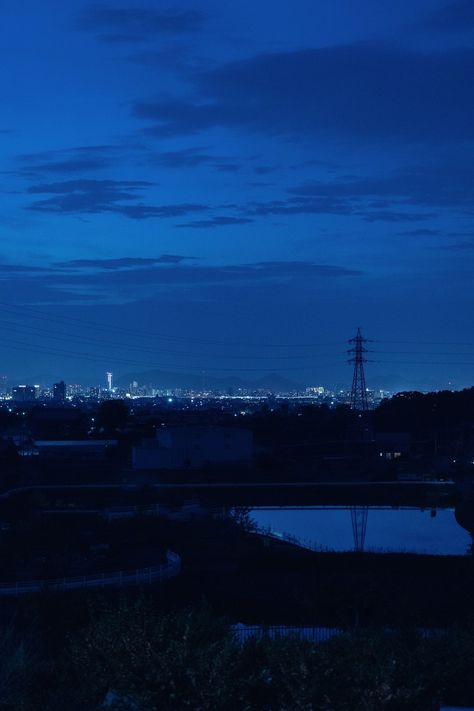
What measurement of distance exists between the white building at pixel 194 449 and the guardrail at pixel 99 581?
32.3ft

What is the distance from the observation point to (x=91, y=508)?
13625 mm

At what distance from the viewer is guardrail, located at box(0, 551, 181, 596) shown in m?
7.64

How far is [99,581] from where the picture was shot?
317 inches

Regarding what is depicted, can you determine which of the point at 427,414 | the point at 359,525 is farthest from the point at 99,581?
the point at 427,414

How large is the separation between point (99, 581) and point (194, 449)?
11.1 metres

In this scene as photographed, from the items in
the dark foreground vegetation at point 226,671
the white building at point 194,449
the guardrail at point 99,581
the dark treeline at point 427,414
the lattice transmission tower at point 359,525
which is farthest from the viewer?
the dark treeline at point 427,414

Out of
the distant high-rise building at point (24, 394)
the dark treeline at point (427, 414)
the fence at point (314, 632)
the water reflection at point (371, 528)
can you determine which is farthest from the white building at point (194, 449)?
the distant high-rise building at point (24, 394)

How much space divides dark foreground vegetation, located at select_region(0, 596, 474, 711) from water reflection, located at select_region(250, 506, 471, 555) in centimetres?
768

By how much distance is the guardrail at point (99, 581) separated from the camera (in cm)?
764

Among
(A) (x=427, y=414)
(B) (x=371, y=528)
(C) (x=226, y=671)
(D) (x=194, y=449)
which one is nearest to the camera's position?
(C) (x=226, y=671)

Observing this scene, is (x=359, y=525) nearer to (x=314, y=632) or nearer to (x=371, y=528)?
(x=371, y=528)

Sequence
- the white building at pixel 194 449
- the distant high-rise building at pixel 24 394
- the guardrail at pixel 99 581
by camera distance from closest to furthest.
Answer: the guardrail at pixel 99 581 < the white building at pixel 194 449 < the distant high-rise building at pixel 24 394

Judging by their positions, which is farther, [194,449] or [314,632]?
[194,449]

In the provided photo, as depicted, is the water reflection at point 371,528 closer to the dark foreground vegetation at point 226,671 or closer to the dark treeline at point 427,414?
the dark foreground vegetation at point 226,671
